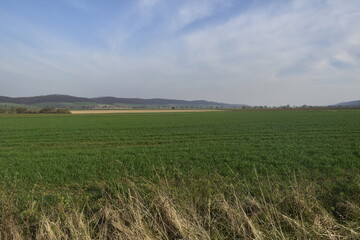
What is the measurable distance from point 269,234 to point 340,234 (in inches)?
47.6

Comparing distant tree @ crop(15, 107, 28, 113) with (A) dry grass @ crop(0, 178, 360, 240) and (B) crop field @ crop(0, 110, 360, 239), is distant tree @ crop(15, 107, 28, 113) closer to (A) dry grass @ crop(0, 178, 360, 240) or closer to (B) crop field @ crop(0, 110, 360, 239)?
(B) crop field @ crop(0, 110, 360, 239)

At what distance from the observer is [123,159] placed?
1160cm

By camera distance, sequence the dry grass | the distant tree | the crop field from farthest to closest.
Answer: the distant tree < the crop field < the dry grass

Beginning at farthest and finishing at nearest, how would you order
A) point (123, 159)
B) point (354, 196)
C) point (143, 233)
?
point (123, 159) → point (354, 196) → point (143, 233)

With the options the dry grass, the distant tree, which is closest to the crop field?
the dry grass

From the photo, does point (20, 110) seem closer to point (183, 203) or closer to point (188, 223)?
point (183, 203)

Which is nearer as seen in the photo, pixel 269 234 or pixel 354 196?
pixel 269 234

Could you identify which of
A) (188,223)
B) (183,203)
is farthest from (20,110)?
(188,223)

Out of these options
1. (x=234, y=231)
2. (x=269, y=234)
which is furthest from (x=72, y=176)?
(x=269, y=234)

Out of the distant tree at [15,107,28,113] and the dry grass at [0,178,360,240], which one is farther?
the distant tree at [15,107,28,113]

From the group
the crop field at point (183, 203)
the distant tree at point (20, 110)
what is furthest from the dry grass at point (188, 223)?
the distant tree at point (20, 110)

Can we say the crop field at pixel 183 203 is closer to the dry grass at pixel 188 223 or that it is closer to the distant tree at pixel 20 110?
the dry grass at pixel 188 223

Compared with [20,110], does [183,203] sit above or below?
above

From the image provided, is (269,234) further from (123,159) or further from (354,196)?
(123,159)
